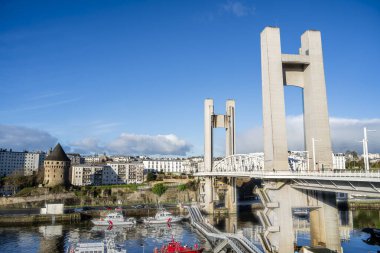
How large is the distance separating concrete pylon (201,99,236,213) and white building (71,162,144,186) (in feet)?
180

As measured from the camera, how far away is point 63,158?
9119cm

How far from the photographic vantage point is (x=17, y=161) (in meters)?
151

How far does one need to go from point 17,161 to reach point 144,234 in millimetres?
124213

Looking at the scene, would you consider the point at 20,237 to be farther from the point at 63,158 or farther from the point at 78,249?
the point at 63,158

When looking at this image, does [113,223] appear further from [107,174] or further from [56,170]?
[107,174]

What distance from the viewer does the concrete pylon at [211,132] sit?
69000mm

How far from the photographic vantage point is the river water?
129ft

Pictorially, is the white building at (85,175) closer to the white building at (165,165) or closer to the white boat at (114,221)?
the white building at (165,165)

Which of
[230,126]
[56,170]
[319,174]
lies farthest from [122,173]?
[319,174]

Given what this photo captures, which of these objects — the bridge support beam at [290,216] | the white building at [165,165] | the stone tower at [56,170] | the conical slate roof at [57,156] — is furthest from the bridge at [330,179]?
the white building at [165,165]

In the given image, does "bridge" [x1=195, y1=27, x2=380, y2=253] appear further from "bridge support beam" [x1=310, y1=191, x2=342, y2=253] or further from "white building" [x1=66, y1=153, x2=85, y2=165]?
"white building" [x1=66, y1=153, x2=85, y2=165]

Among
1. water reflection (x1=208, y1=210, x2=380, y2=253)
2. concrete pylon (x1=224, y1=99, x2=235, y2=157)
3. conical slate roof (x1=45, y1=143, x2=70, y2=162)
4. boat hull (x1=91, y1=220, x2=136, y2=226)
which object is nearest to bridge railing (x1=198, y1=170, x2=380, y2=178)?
water reflection (x1=208, y1=210, x2=380, y2=253)

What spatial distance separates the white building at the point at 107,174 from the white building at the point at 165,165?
24547 mm

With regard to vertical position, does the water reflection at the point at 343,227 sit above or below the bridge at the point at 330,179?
below
